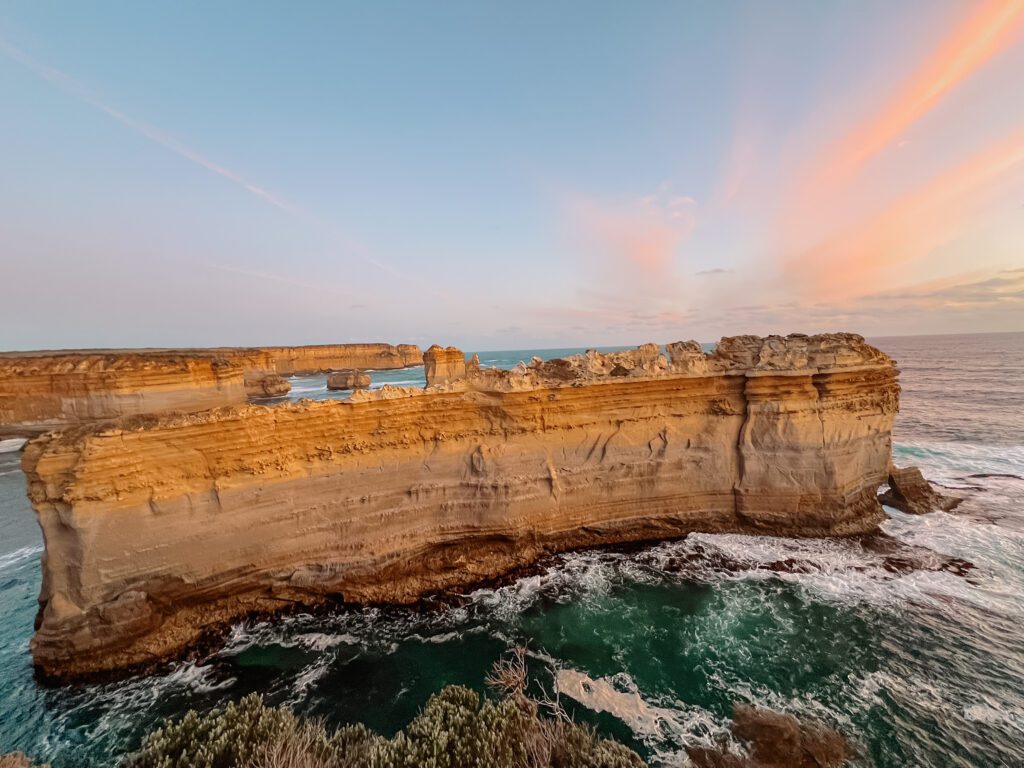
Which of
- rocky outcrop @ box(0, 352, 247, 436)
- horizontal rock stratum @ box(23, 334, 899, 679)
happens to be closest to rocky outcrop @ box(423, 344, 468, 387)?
horizontal rock stratum @ box(23, 334, 899, 679)

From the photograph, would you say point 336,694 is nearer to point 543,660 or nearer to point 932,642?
point 543,660

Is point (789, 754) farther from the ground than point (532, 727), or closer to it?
closer to it

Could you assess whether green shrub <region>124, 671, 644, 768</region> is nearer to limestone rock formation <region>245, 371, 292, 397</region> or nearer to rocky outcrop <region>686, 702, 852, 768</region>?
rocky outcrop <region>686, 702, 852, 768</region>

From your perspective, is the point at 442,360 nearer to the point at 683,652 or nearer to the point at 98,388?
the point at 683,652

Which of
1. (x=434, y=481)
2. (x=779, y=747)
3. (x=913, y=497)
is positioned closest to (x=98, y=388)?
(x=434, y=481)

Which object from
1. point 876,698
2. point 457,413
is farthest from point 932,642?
point 457,413

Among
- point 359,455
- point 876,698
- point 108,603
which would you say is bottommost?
point 876,698

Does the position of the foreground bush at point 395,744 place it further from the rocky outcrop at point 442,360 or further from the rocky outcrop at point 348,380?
the rocky outcrop at point 348,380
